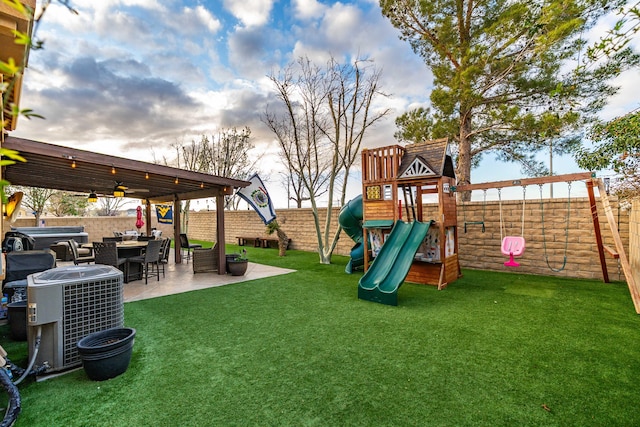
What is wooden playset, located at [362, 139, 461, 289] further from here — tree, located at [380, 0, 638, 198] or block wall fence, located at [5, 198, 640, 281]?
tree, located at [380, 0, 638, 198]

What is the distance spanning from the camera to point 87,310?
2.65m

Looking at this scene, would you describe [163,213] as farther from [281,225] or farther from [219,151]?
[219,151]

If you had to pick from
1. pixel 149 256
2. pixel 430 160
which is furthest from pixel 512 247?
pixel 149 256

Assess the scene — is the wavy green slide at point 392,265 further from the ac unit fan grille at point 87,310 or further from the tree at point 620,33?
the tree at point 620,33

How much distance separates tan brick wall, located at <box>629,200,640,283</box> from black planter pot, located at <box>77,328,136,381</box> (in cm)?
660

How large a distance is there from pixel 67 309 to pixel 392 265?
14.0 ft

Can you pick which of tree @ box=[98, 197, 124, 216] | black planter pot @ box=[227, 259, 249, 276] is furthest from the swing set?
tree @ box=[98, 197, 124, 216]

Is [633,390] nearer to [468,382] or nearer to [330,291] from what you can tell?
[468,382]

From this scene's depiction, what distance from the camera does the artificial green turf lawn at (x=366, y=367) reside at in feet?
6.66

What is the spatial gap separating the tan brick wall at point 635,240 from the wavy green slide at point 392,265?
2987 millimetres

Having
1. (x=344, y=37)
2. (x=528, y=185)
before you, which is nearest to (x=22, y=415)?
(x=528, y=185)

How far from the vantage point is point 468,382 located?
7.79ft

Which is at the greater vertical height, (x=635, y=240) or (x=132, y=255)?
(x=635, y=240)

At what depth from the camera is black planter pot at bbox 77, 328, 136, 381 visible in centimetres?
239
